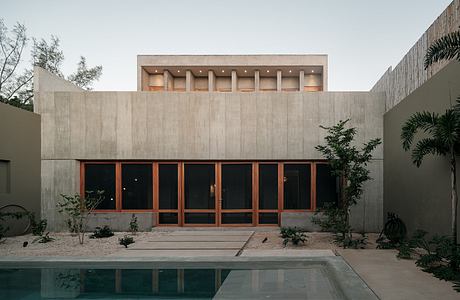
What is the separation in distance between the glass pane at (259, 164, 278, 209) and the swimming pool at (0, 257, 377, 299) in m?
4.49

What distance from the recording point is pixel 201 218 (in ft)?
37.7

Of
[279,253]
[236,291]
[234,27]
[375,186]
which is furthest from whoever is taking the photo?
[234,27]

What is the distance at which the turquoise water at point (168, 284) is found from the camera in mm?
5180

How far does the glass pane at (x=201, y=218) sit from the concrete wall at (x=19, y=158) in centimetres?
461

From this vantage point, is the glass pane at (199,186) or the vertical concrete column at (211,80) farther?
the vertical concrete column at (211,80)

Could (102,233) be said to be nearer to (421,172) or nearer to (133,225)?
(133,225)

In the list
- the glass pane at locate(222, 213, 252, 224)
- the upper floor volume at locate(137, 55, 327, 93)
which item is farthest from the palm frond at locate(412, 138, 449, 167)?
the upper floor volume at locate(137, 55, 327, 93)

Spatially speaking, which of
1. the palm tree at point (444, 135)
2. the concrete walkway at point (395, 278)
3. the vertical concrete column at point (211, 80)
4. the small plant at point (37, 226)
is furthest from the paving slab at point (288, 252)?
the vertical concrete column at point (211, 80)

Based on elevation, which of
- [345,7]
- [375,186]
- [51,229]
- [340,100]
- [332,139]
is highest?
[345,7]

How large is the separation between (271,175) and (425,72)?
5175mm

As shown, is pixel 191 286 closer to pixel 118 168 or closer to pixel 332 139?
pixel 332 139

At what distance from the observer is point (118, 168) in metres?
11.5

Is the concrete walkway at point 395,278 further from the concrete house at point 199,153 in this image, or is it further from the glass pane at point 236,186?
the glass pane at point 236,186

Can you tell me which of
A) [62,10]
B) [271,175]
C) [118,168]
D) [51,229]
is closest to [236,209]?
[271,175]
